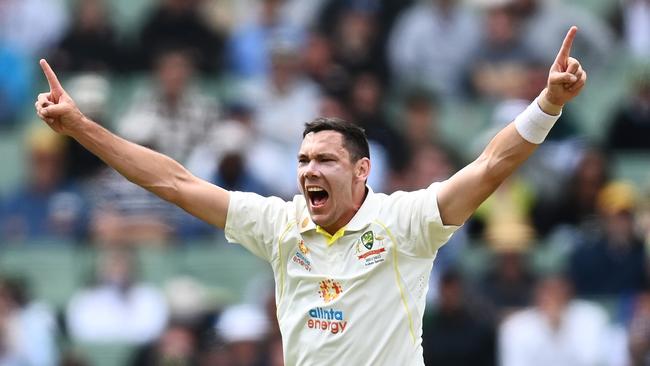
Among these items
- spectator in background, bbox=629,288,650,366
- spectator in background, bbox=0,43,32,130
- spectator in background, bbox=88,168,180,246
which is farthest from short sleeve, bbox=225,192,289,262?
spectator in background, bbox=0,43,32,130

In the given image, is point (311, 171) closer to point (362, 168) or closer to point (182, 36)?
point (362, 168)

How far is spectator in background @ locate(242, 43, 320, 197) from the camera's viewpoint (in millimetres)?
14516

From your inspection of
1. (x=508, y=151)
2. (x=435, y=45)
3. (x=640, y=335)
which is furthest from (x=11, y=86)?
(x=508, y=151)

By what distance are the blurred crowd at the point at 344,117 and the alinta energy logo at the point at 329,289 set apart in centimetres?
475

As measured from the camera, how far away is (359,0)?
16.2 meters

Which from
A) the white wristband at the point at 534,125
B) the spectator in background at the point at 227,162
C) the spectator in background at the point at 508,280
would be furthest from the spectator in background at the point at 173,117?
the white wristband at the point at 534,125

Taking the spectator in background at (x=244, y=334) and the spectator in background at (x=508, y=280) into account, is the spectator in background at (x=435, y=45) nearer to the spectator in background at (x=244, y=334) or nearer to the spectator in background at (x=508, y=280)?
the spectator in background at (x=508, y=280)

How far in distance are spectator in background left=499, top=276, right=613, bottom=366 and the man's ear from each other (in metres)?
5.01

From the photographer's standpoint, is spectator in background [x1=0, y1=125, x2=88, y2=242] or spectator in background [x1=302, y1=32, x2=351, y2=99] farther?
spectator in background [x1=302, y1=32, x2=351, y2=99]

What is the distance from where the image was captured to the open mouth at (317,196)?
24.1 feet

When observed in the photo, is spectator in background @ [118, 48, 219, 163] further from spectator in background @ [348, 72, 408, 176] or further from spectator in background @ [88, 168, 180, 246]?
spectator in background @ [348, 72, 408, 176]

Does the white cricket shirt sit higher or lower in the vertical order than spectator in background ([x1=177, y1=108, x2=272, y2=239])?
lower

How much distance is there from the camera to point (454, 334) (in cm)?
1207

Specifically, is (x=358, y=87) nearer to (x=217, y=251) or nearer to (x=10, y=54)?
(x=217, y=251)
